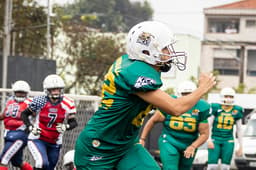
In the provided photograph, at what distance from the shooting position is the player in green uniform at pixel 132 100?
6516 millimetres

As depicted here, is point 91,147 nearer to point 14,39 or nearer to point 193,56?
point 14,39

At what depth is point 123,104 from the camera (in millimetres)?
6648

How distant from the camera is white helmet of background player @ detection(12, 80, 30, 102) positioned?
14.8 meters

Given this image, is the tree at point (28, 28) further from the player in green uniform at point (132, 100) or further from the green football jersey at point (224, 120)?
the player in green uniform at point (132, 100)

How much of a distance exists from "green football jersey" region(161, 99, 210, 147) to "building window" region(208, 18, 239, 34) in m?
67.8

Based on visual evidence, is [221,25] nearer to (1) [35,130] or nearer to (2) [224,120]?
(2) [224,120]

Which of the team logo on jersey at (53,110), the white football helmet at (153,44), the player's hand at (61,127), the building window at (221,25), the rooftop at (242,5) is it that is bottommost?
the player's hand at (61,127)

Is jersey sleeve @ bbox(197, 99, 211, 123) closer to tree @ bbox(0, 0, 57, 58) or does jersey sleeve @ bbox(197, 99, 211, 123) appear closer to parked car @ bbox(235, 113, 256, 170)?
parked car @ bbox(235, 113, 256, 170)

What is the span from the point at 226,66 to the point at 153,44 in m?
77.9

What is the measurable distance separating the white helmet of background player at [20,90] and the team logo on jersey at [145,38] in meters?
8.35

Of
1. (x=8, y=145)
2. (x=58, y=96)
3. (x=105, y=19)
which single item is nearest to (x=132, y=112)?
(x=58, y=96)

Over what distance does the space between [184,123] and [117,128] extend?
622cm

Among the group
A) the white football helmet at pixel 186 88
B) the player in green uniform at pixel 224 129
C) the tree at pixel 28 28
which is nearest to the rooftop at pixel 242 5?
the tree at pixel 28 28

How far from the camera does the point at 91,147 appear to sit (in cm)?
685
